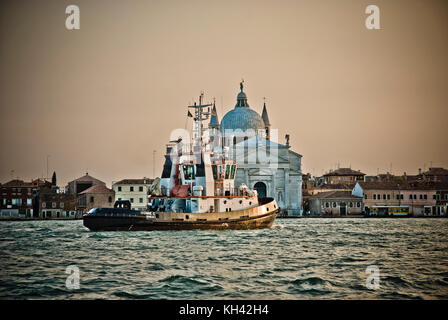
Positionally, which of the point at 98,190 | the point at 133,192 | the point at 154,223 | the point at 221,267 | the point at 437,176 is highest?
the point at 437,176

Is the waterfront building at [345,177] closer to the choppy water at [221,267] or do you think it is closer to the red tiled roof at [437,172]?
the red tiled roof at [437,172]

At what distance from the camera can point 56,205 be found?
7750 cm

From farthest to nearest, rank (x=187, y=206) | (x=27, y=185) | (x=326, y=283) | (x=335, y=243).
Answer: (x=27, y=185) → (x=187, y=206) → (x=335, y=243) → (x=326, y=283)

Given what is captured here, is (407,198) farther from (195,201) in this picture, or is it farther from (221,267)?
(221,267)

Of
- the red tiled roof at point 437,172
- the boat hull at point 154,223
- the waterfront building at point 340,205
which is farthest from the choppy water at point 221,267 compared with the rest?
the red tiled roof at point 437,172

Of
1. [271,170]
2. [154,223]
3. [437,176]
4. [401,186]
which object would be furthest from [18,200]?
[437,176]

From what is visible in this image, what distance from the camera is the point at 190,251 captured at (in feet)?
93.4

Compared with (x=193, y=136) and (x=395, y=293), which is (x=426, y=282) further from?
(x=193, y=136)

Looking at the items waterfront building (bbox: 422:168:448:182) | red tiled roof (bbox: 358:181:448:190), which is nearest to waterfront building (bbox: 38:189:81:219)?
red tiled roof (bbox: 358:181:448:190)

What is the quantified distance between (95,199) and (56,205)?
508 centimetres

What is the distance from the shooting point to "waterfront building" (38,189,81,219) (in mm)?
76625

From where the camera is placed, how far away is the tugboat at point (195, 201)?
41.2 meters
